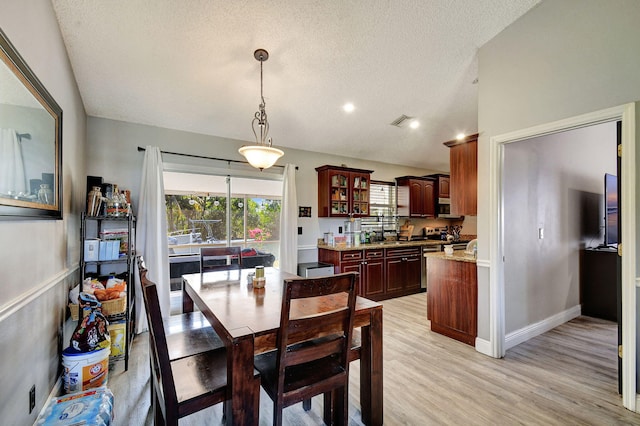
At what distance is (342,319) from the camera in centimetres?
156

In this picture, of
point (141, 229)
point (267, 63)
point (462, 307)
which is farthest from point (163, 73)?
point (462, 307)

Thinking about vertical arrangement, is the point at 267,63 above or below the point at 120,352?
above

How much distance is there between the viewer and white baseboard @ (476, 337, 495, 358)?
2784 millimetres

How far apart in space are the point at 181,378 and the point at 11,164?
4.46 ft

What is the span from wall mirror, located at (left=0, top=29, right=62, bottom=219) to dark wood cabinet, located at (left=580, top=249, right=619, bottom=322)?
5903 mm

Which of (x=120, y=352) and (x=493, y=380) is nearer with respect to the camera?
(x=493, y=380)

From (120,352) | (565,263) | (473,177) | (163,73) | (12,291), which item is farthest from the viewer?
(565,263)

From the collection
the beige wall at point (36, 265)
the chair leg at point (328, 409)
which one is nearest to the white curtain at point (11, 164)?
the beige wall at point (36, 265)

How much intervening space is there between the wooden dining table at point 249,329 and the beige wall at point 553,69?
1.72m

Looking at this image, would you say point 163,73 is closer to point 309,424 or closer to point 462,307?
point 309,424

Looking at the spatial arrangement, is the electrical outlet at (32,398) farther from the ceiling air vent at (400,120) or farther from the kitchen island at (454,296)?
the ceiling air vent at (400,120)

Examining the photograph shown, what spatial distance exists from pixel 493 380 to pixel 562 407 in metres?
0.44

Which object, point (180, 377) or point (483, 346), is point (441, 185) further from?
point (180, 377)

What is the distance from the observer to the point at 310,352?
149cm
